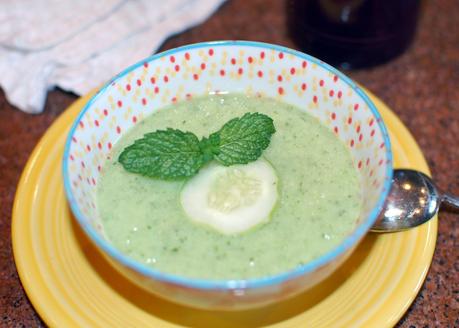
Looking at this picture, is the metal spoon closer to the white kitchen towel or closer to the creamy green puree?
the creamy green puree

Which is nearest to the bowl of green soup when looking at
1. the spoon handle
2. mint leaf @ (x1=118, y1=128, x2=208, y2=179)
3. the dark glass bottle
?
mint leaf @ (x1=118, y1=128, x2=208, y2=179)

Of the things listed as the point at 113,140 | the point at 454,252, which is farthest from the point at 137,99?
the point at 454,252

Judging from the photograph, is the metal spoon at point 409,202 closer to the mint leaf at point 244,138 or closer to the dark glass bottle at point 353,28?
the mint leaf at point 244,138

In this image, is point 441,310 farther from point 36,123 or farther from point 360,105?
point 36,123

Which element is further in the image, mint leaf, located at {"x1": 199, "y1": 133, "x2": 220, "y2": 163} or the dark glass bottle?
the dark glass bottle

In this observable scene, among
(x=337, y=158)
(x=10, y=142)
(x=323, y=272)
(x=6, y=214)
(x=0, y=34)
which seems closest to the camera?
(x=323, y=272)
